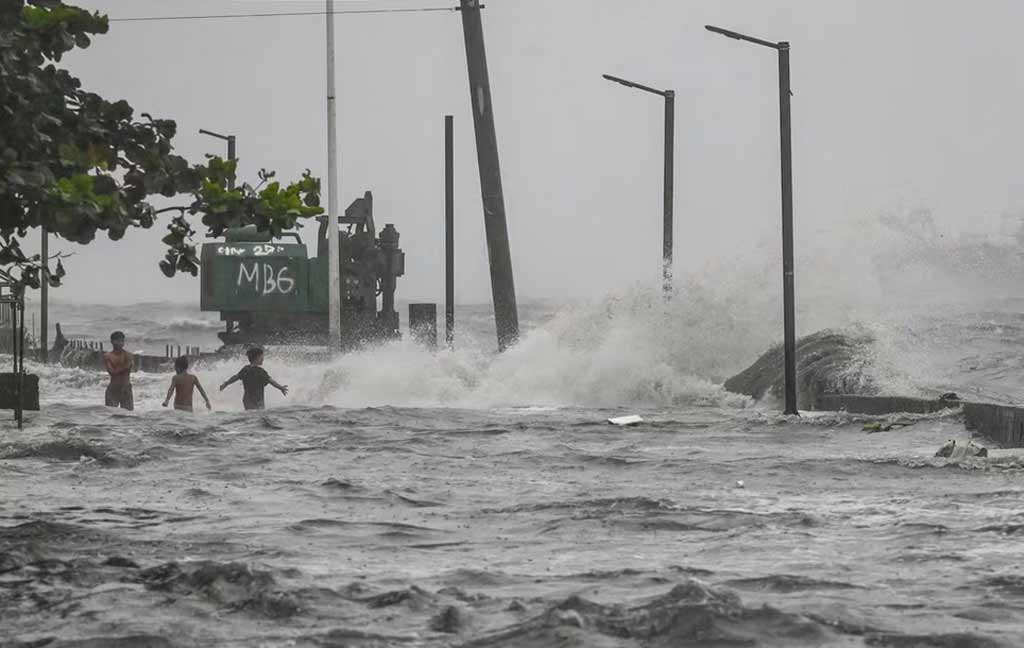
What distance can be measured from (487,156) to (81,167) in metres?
22.9

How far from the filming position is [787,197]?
2650 cm

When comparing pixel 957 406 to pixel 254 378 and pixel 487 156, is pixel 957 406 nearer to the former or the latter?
pixel 254 378

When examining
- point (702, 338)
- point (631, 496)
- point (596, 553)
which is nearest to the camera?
point (596, 553)

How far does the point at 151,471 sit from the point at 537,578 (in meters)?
7.92

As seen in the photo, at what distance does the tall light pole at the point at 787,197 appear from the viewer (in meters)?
25.6

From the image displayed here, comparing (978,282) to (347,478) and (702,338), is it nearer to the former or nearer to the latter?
(702,338)

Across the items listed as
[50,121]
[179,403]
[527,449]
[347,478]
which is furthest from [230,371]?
[50,121]

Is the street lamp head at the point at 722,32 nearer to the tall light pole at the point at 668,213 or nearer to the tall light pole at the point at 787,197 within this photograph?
Answer: the tall light pole at the point at 787,197

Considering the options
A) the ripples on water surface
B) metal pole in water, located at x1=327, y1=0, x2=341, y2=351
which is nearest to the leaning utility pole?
metal pole in water, located at x1=327, y1=0, x2=341, y2=351

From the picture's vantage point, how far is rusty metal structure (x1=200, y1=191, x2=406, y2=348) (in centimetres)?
4034

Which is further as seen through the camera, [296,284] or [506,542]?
[296,284]

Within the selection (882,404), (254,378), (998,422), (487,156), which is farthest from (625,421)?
(487,156)

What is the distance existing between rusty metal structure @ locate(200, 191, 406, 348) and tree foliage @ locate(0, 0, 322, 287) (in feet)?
86.0

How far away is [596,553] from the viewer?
40.6 feet
